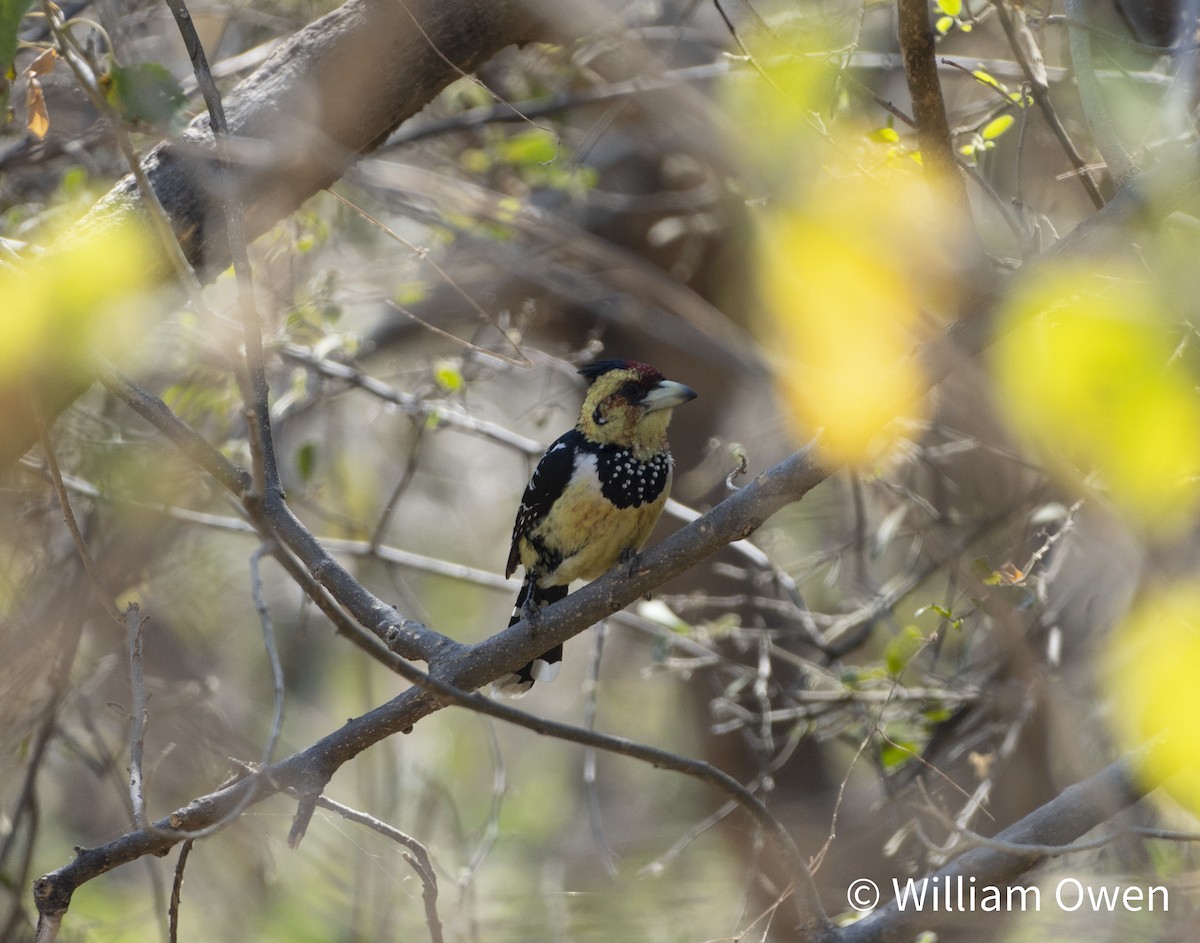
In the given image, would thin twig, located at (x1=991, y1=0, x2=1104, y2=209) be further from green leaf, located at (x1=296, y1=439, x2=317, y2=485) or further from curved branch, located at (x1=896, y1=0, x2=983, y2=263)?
green leaf, located at (x1=296, y1=439, x2=317, y2=485)

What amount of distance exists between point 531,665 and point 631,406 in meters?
0.85

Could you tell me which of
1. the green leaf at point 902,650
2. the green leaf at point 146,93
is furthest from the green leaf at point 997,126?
the green leaf at point 146,93

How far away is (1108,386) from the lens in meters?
2.28

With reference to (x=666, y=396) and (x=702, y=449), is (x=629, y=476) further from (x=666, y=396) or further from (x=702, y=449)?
(x=702, y=449)

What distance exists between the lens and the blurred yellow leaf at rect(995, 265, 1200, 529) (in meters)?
2.08

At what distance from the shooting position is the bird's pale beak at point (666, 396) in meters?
3.35

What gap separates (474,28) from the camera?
315 centimetres

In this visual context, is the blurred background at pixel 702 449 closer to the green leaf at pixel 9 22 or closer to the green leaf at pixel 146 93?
the green leaf at pixel 146 93

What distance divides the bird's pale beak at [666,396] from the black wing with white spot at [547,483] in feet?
0.76

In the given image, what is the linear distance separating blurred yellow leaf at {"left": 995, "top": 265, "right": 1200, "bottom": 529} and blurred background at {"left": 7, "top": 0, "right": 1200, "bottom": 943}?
0.04ft

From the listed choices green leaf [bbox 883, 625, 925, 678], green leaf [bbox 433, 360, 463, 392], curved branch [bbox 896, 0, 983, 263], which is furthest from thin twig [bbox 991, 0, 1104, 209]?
green leaf [bbox 433, 360, 463, 392]

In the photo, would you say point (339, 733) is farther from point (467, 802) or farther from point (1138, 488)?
point (467, 802)

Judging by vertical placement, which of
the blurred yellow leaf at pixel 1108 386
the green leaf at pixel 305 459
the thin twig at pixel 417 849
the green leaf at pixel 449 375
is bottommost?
the green leaf at pixel 305 459

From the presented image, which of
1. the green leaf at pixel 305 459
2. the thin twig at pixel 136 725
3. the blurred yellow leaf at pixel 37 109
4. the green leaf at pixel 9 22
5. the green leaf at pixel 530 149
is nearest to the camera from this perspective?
the thin twig at pixel 136 725
